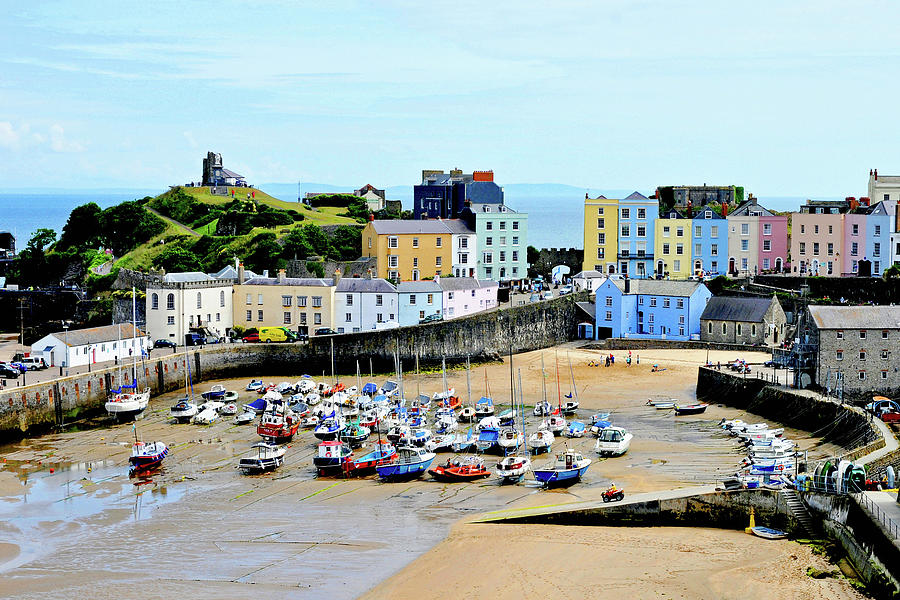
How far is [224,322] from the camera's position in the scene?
53.7m

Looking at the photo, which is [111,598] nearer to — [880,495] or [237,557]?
[237,557]

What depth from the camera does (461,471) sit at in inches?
1243

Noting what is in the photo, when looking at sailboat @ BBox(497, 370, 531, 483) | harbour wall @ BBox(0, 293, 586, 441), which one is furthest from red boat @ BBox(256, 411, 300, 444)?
sailboat @ BBox(497, 370, 531, 483)

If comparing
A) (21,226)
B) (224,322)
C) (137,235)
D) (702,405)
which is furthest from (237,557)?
(21,226)

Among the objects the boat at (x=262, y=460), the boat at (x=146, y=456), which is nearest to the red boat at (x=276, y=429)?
the boat at (x=262, y=460)

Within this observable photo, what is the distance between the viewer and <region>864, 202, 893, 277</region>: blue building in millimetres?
56844

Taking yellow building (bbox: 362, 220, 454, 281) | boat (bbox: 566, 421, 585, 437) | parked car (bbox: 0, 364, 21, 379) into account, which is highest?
yellow building (bbox: 362, 220, 454, 281)

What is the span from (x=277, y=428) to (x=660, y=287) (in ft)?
77.9

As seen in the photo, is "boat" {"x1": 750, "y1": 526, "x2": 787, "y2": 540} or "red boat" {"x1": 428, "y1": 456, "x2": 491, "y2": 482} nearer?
"boat" {"x1": 750, "y1": 526, "x2": 787, "y2": 540}

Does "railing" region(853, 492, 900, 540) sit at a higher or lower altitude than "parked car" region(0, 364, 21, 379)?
lower

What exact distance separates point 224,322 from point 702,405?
24.1 meters

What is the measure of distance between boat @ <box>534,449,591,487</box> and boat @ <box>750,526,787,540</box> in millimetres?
6022

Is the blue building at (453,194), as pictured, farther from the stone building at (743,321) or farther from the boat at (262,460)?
the boat at (262,460)

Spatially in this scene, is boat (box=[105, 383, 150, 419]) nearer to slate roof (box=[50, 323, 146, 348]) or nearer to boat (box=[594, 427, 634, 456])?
slate roof (box=[50, 323, 146, 348])
